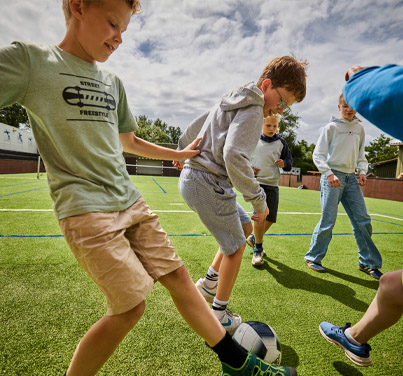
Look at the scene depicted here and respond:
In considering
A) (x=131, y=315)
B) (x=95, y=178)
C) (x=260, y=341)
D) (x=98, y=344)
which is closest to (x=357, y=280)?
(x=260, y=341)

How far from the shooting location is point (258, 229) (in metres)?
3.68

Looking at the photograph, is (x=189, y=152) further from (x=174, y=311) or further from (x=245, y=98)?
(x=174, y=311)

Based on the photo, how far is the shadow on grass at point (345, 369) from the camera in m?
1.72

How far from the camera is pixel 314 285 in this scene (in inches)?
119

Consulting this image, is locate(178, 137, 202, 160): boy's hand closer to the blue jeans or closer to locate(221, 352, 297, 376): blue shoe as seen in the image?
locate(221, 352, 297, 376): blue shoe

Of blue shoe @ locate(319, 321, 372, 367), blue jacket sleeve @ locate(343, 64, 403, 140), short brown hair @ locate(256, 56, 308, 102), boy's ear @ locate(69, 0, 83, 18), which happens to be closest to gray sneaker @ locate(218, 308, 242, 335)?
blue shoe @ locate(319, 321, 372, 367)

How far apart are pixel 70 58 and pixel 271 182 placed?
330cm

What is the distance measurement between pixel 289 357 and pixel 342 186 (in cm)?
243

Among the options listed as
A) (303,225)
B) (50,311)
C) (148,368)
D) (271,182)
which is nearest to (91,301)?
(50,311)

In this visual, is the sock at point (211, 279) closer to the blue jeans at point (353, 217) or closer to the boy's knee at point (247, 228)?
the boy's knee at point (247, 228)

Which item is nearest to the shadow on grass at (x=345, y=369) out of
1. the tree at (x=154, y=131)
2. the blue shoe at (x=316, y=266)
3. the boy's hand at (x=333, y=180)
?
the blue shoe at (x=316, y=266)

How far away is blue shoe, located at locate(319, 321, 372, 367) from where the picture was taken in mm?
1691

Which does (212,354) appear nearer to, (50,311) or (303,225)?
→ (50,311)

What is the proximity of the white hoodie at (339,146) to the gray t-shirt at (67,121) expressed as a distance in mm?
3017
